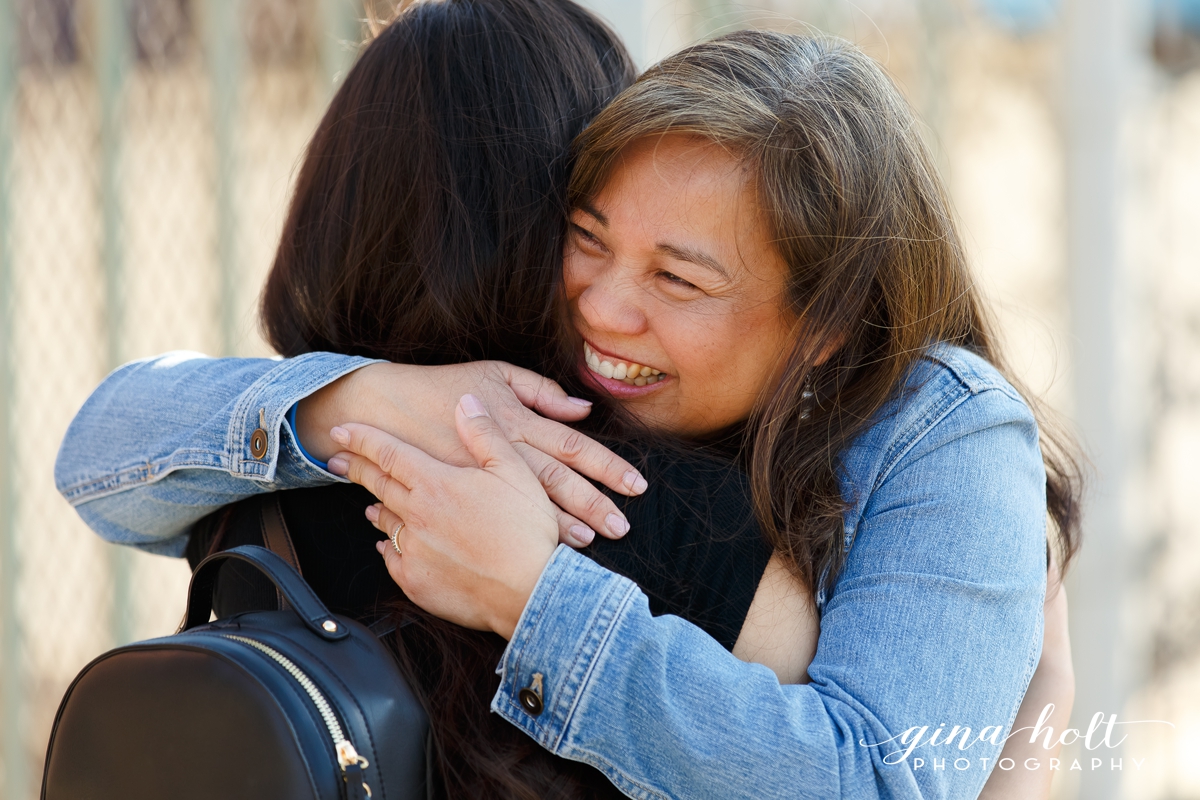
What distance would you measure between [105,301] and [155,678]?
2049 mm

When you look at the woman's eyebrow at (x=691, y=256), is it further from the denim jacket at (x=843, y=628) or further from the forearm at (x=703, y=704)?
the forearm at (x=703, y=704)

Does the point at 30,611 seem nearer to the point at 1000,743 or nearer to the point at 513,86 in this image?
the point at 513,86

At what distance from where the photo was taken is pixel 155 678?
106cm

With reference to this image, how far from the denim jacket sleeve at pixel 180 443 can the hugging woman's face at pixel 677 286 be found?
353mm

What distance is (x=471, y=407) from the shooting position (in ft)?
4.25

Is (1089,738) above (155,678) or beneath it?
beneath

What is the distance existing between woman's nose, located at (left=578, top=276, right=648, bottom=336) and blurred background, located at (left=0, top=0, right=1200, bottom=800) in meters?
0.93

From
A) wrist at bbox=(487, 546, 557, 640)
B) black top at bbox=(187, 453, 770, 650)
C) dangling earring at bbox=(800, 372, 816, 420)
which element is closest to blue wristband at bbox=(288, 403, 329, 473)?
black top at bbox=(187, 453, 770, 650)

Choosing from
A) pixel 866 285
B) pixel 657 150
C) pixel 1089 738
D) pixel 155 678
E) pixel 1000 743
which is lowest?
pixel 1089 738

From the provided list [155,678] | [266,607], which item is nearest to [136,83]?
[266,607]

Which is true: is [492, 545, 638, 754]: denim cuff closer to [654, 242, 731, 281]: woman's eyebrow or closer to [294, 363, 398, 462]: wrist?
[294, 363, 398, 462]: wrist

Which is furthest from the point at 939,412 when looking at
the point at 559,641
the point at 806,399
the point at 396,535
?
the point at 396,535

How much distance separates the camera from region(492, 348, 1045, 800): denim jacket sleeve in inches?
42.6

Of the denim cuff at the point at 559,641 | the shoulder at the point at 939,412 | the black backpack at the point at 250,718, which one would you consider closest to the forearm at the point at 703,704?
the denim cuff at the point at 559,641
